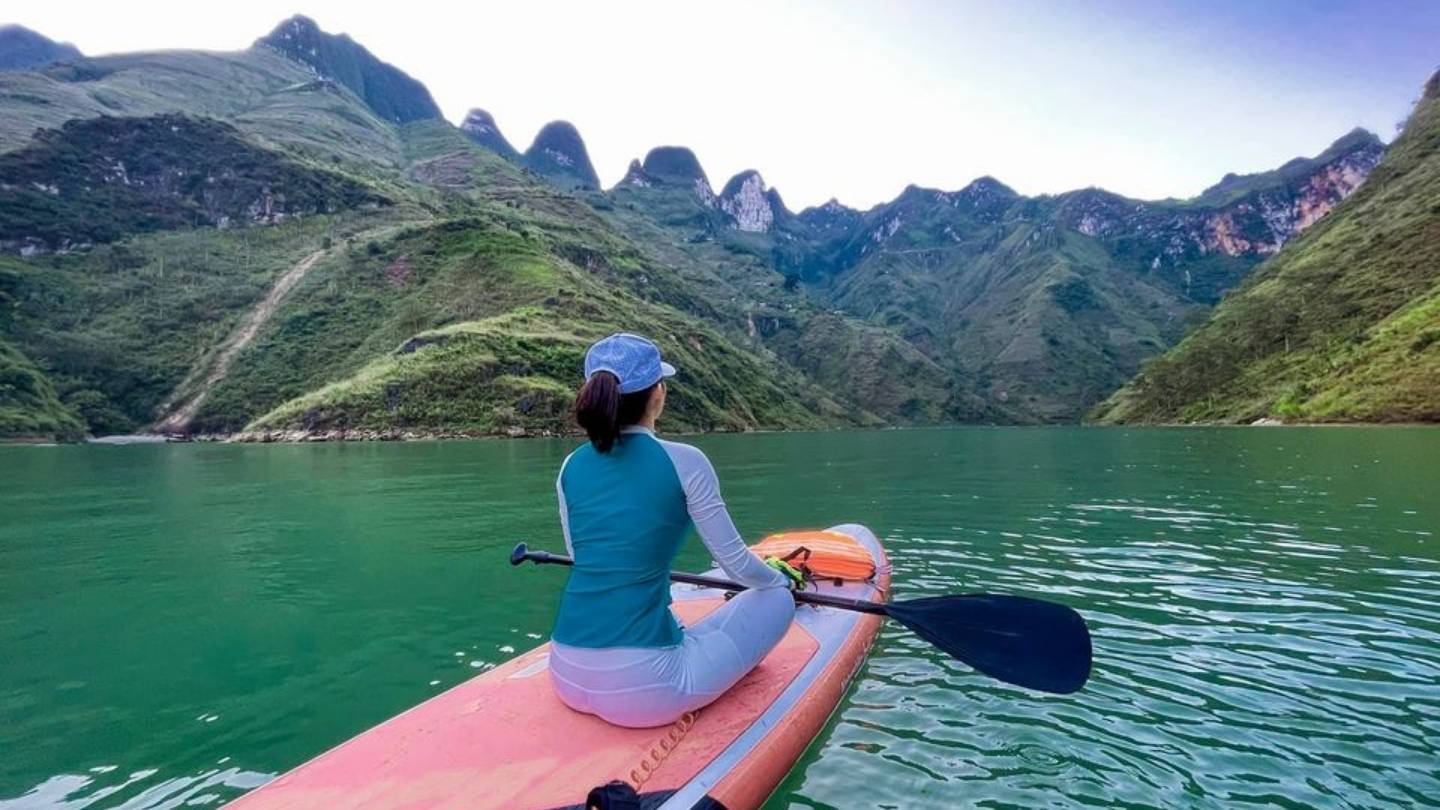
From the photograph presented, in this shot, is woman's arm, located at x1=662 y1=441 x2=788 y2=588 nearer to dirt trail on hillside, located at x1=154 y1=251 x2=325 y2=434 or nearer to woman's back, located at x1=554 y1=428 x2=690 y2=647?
woman's back, located at x1=554 y1=428 x2=690 y2=647

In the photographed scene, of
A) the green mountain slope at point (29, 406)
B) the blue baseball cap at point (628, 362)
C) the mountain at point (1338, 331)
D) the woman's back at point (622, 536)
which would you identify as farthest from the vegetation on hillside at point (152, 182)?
the woman's back at point (622, 536)

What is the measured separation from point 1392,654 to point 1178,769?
4288mm

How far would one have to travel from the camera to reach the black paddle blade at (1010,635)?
5.23m

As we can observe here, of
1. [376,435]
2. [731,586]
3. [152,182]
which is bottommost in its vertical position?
[376,435]

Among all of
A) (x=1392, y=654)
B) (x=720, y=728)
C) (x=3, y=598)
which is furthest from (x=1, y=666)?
(x=1392, y=654)

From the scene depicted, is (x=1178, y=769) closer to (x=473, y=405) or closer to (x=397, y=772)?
(x=397, y=772)

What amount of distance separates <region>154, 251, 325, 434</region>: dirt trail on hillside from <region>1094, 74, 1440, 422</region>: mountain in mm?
127977

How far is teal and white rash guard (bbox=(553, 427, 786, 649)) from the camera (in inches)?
161

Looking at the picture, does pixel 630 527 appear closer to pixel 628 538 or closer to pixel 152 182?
pixel 628 538

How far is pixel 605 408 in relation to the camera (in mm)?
4012

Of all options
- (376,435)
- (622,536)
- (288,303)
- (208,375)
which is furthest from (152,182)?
(622,536)

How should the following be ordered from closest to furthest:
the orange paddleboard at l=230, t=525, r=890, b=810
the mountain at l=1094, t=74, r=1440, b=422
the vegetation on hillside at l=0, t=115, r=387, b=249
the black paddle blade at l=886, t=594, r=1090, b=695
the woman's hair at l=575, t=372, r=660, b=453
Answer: the orange paddleboard at l=230, t=525, r=890, b=810
the woman's hair at l=575, t=372, r=660, b=453
the black paddle blade at l=886, t=594, r=1090, b=695
the mountain at l=1094, t=74, r=1440, b=422
the vegetation on hillside at l=0, t=115, r=387, b=249

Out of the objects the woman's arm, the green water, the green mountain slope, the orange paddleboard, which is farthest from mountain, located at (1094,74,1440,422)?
the green mountain slope

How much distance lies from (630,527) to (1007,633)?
3.20 metres
